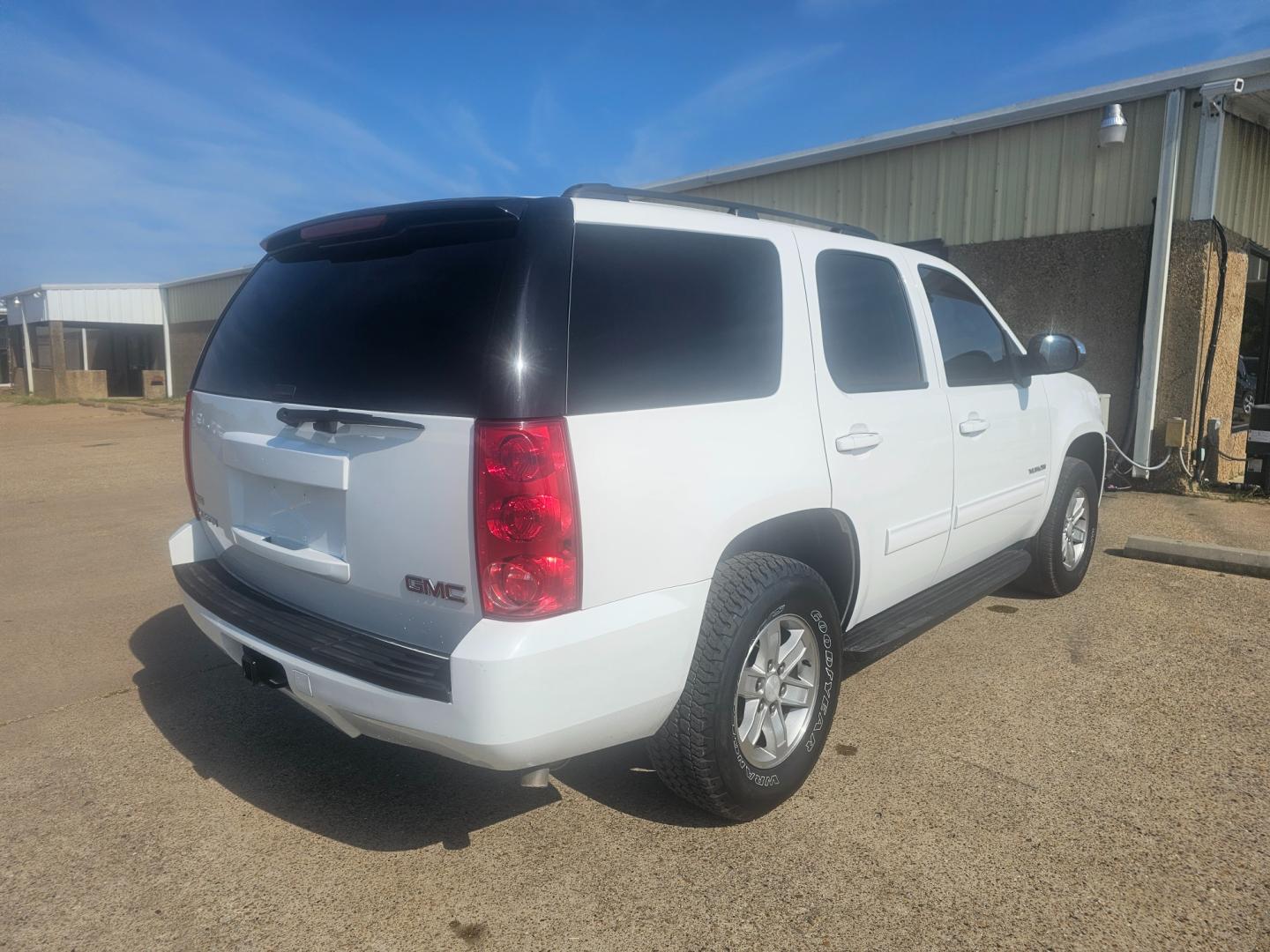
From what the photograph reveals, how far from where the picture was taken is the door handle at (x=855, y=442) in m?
3.09

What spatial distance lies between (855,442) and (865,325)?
0.57 m

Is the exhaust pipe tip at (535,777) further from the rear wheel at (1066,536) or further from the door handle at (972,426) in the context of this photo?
the rear wheel at (1066,536)

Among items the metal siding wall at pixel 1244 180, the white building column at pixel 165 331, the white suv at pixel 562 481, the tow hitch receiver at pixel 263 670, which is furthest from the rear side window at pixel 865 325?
the white building column at pixel 165 331

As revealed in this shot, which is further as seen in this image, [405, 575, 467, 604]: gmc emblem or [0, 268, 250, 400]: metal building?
[0, 268, 250, 400]: metal building

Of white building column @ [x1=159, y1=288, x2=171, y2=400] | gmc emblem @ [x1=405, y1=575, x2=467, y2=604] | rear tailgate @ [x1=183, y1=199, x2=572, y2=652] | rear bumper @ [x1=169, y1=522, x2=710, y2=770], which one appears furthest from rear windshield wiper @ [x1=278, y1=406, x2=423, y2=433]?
white building column @ [x1=159, y1=288, x2=171, y2=400]

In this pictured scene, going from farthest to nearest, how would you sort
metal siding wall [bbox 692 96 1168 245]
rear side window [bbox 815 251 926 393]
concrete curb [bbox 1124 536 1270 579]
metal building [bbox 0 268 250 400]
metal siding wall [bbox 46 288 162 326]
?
metal siding wall [bbox 46 288 162 326] → metal building [bbox 0 268 250 400] → metal siding wall [bbox 692 96 1168 245] → concrete curb [bbox 1124 536 1270 579] → rear side window [bbox 815 251 926 393]

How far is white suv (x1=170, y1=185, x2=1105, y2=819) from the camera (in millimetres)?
2258

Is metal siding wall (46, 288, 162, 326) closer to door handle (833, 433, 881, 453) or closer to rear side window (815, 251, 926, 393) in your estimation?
rear side window (815, 251, 926, 393)

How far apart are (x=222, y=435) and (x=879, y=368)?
238 centimetres

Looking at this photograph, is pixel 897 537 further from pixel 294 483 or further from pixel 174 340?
pixel 174 340

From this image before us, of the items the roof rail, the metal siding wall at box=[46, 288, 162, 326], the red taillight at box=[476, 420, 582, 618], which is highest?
the metal siding wall at box=[46, 288, 162, 326]

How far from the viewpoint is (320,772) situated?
3215 mm

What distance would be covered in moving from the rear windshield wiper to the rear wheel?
3831 mm

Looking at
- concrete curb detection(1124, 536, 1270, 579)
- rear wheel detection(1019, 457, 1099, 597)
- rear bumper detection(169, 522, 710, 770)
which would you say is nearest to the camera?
rear bumper detection(169, 522, 710, 770)
